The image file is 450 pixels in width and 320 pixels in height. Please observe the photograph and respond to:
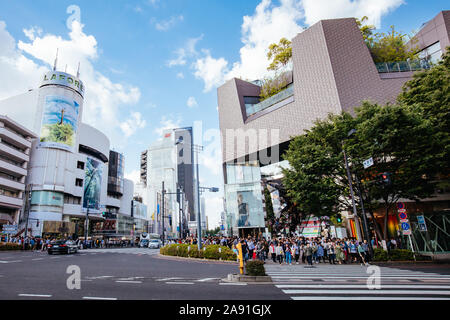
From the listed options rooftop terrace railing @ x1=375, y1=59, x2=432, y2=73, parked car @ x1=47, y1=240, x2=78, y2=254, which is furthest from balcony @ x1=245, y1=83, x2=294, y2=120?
parked car @ x1=47, y1=240, x2=78, y2=254

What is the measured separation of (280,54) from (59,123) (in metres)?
49.6

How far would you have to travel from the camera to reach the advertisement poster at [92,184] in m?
63.8

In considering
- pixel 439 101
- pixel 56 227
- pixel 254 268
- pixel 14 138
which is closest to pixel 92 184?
pixel 56 227

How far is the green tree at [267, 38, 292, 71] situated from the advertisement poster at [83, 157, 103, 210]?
50.8m

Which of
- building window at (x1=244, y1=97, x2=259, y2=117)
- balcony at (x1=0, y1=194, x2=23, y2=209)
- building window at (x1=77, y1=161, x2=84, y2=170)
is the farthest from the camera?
building window at (x1=77, y1=161, x2=84, y2=170)

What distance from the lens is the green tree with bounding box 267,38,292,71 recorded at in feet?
167

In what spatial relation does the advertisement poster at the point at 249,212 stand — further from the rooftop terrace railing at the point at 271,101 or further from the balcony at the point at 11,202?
the balcony at the point at 11,202

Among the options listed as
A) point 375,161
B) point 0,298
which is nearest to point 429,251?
point 375,161

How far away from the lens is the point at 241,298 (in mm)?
6754

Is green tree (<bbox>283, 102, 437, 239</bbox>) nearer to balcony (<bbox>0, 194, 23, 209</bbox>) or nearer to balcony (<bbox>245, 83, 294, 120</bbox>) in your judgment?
balcony (<bbox>245, 83, 294, 120</bbox>)

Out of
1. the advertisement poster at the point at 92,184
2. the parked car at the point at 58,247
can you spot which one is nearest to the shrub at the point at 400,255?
the parked car at the point at 58,247

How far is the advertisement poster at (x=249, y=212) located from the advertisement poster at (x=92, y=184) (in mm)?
38888
